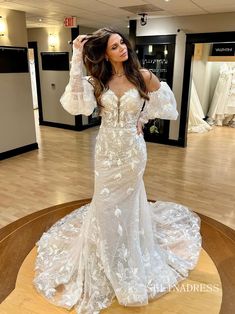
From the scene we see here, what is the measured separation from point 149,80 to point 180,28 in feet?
13.0

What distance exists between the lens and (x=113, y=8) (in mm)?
4594

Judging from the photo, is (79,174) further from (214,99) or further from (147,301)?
(214,99)

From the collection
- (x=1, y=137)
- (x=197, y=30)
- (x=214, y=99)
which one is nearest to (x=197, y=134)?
(x=214, y=99)

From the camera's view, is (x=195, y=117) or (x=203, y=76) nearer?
(x=195, y=117)

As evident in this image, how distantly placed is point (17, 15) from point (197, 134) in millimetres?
4636

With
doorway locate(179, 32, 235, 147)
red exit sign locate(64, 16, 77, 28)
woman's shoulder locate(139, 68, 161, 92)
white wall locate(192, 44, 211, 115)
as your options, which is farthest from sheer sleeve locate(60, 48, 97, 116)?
white wall locate(192, 44, 211, 115)

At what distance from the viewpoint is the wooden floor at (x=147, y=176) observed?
3492 millimetres

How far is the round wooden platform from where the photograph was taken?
196 cm

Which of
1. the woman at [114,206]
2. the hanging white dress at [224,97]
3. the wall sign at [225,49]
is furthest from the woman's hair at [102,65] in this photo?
the hanging white dress at [224,97]

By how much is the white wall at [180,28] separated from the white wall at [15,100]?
7.82 feet

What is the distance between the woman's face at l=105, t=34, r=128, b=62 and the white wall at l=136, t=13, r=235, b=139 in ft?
12.7

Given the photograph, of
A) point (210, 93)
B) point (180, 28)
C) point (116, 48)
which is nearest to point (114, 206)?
point (116, 48)

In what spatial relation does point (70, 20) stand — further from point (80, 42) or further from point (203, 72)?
point (80, 42)

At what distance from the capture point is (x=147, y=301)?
6.42 feet
